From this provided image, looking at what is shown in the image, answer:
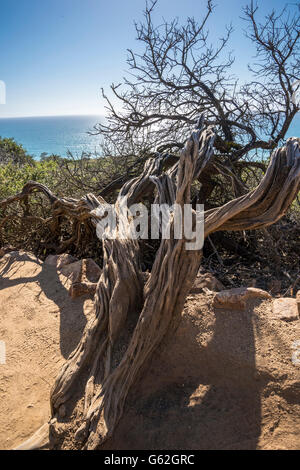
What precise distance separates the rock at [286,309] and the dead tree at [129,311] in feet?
1.74

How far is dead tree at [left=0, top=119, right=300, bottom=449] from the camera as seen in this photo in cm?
142

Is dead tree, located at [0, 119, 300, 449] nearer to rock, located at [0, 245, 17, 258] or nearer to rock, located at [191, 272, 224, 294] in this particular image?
rock, located at [191, 272, 224, 294]

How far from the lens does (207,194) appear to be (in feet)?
11.5

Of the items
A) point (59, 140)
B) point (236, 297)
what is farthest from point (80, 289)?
point (59, 140)

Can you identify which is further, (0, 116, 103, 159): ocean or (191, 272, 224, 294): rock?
(0, 116, 103, 159): ocean

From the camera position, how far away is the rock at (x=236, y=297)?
72.8 inches

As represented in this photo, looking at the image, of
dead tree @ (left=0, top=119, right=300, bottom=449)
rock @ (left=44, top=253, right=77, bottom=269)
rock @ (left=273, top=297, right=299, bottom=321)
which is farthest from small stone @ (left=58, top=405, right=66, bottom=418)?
rock @ (left=44, top=253, right=77, bottom=269)

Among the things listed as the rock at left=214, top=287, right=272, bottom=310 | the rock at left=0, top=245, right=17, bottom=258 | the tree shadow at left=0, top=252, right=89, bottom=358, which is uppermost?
the rock at left=0, top=245, right=17, bottom=258

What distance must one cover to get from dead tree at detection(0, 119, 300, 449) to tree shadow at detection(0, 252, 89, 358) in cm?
47

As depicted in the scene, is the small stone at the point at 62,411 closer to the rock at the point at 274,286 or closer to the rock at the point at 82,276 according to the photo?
the rock at the point at 82,276

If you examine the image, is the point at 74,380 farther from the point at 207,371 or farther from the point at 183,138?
the point at 183,138

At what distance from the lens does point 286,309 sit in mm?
1833

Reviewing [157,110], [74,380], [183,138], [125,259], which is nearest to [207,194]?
[183,138]

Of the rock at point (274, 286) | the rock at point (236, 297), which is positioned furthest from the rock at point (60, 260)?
the rock at point (274, 286)
